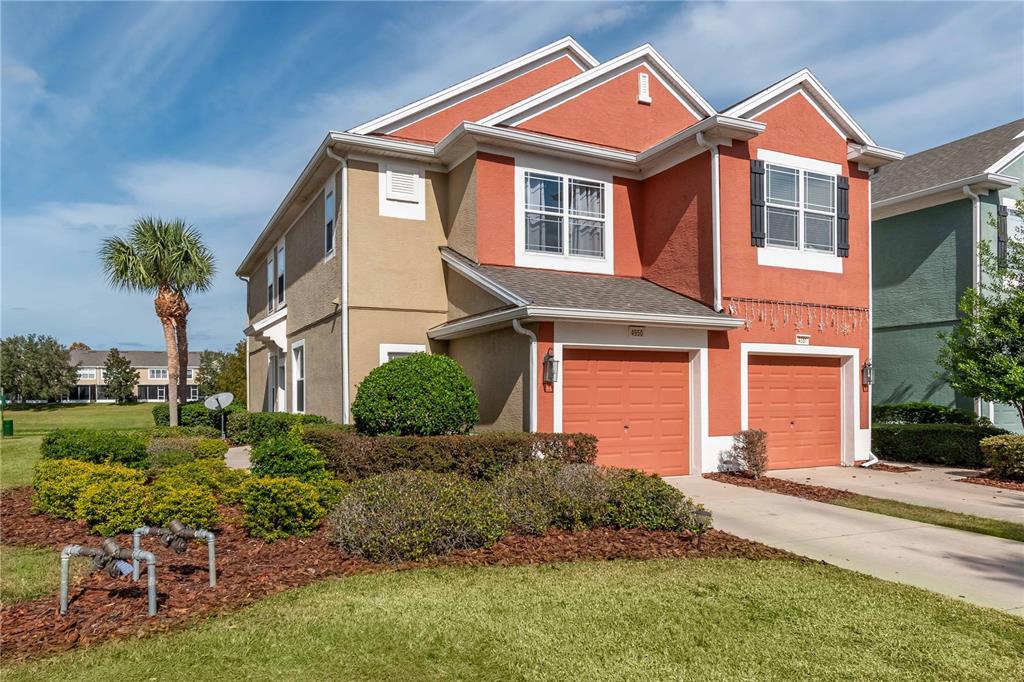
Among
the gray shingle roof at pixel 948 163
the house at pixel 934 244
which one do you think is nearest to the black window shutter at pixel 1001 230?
the house at pixel 934 244

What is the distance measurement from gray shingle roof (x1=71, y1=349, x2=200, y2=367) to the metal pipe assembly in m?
90.1

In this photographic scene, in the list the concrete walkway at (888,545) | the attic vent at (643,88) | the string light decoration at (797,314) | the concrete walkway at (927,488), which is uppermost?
the attic vent at (643,88)

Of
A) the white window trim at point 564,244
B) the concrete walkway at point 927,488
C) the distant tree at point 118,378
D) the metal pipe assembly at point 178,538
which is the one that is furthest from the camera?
the distant tree at point 118,378

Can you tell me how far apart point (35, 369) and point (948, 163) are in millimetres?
73307

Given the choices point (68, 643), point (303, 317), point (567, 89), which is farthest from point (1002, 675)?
point (303, 317)

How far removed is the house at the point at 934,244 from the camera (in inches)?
655

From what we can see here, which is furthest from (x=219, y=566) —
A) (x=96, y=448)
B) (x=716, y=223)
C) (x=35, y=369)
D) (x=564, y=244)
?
(x=35, y=369)

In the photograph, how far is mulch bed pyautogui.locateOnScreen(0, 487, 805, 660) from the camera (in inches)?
190

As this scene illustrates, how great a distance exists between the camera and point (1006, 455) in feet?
40.3

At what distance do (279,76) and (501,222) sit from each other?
5.15m

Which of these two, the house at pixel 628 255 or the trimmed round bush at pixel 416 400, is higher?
the house at pixel 628 255

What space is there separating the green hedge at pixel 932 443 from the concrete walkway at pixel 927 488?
1.26 ft

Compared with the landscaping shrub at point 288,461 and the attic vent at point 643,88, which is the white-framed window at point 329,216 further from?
the attic vent at point 643,88

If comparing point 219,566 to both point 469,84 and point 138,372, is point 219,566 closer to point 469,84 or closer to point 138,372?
point 469,84
